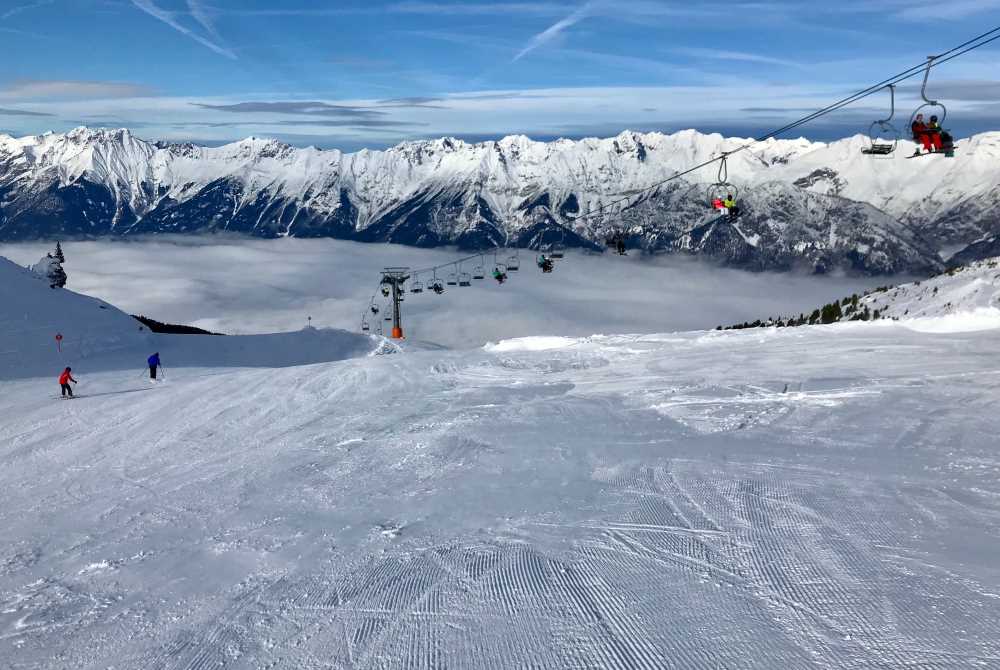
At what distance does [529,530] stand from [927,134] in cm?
1561

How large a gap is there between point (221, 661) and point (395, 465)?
702 centimetres

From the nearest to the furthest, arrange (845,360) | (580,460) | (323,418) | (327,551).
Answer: (327,551), (580,460), (323,418), (845,360)

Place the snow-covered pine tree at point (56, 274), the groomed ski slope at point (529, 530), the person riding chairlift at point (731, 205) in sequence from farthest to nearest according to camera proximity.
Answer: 1. the snow-covered pine tree at point (56, 274)
2. the person riding chairlift at point (731, 205)
3. the groomed ski slope at point (529, 530)

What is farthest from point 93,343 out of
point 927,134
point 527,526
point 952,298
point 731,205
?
point 952,298

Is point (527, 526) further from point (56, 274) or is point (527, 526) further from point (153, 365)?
point (56, 274)

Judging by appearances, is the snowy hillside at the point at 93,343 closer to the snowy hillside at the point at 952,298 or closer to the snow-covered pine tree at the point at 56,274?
the snow-covered pine tree at the point at 56,274

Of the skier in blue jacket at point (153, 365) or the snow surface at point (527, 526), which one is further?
the skier in blue jacket at point (153, 365)

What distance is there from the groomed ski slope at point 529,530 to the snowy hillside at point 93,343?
15.5 m

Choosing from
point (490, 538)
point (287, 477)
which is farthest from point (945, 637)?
point (287, 477)

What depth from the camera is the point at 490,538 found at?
9859 millimetres

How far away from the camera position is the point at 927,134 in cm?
1941

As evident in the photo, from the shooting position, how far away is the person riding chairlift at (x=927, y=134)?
19250mm

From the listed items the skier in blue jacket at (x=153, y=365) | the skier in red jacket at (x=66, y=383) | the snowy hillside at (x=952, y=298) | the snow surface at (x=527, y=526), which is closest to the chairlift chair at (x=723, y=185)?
the snow surface at (x=527, y=526)

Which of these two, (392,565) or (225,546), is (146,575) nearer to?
(225,546)
